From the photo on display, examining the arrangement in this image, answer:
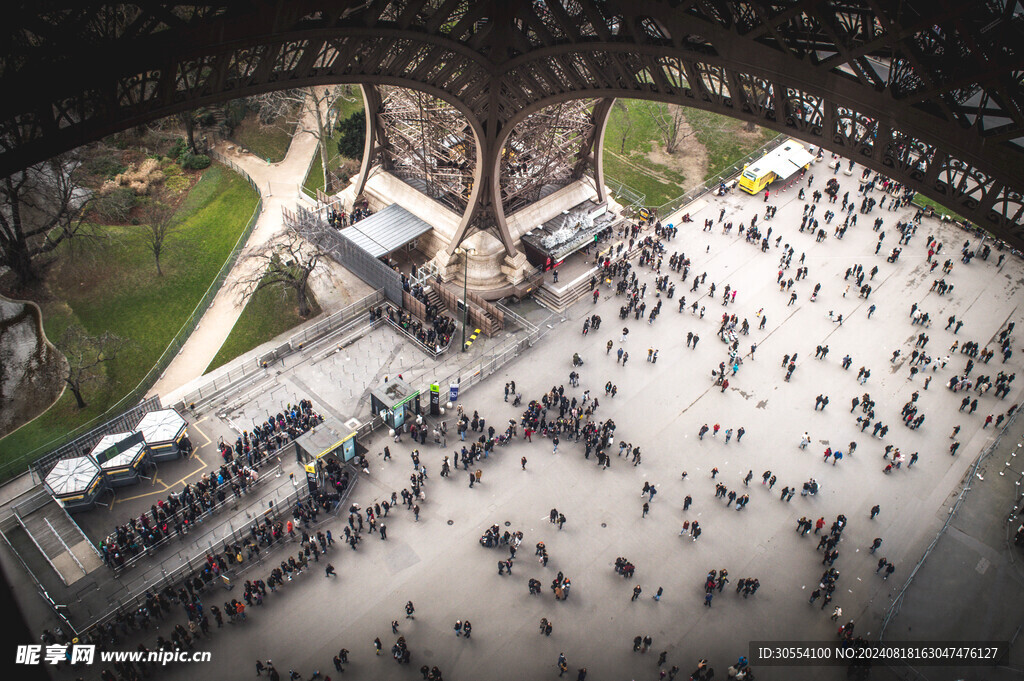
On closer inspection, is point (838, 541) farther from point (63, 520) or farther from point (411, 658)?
point (63, 520)

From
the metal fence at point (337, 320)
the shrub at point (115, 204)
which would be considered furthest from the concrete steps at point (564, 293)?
the shrub at point (115, 204)

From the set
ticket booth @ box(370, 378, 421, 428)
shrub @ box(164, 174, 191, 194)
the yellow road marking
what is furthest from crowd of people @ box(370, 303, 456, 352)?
shrub @ box(164, 174, 191, 194)

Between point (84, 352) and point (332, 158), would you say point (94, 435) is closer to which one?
point (84, 352)

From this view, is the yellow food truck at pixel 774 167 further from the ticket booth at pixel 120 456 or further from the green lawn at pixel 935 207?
the ticket booth at pixel 120 456

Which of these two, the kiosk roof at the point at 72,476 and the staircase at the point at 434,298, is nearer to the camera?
the kiosk roof at the point at 72,476

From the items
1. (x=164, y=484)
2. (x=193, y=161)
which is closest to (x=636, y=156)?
(x=193, y=161)

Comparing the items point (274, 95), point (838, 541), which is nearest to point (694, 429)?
point (838, 541)
